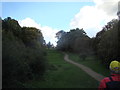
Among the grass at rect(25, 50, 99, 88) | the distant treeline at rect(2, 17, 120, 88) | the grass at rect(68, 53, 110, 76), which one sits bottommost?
the grass at rect(25, 50, 99, 88)

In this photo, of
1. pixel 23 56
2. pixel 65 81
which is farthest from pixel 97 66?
pixel 23 56

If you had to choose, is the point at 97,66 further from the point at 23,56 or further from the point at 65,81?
the point at 23,56

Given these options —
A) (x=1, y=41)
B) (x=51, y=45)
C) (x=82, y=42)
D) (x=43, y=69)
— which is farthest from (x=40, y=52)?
(x=51, y=45)

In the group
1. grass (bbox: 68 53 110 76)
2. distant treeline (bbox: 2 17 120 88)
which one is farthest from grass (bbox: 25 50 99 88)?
grass (bbox: 68 53 110 76)

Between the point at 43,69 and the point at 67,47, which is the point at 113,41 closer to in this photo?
the point at 43,69

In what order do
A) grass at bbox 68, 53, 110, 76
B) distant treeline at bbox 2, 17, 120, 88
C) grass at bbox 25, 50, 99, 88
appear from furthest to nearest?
grass at bbox 68, 53, 110, 76
grass at bbox 25, 50, 99, 88
distant treeline at bbox 2, 17, 120, 88

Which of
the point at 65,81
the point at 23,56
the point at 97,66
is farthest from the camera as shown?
the point at 97,66

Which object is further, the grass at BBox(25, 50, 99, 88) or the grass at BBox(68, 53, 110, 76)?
the grass at BBox(68, 53, 110, 76)

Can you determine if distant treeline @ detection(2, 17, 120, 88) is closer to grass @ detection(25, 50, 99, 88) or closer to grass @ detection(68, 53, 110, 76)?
grass @ detection(25, 50, 99, 88)

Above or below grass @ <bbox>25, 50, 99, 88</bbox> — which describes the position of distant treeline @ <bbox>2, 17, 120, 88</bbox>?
above

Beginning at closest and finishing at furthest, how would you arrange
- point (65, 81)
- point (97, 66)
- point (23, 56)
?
point (23, 56)
point (65, 81)
point (97, 66)

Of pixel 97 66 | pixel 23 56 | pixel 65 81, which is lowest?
pixel 65 81

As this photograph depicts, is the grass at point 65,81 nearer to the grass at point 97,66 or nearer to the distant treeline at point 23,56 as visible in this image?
the distant treeline at point 23,56

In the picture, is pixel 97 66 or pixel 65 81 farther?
pixel 97 66
